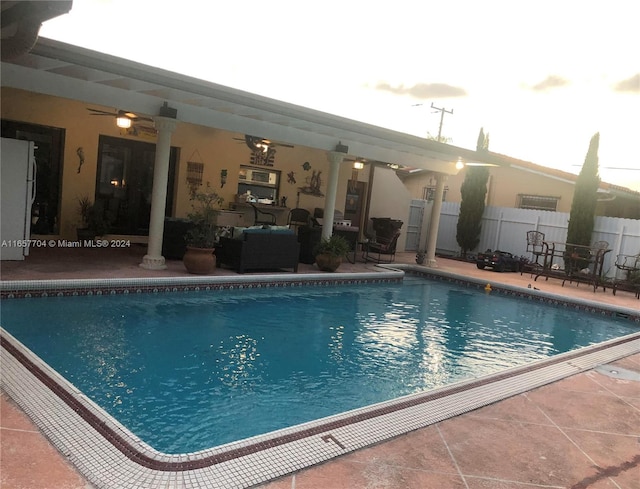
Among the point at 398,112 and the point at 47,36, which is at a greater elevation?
the point at 398,112

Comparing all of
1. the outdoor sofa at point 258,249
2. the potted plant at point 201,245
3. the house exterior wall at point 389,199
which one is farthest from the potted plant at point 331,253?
the house exterior wall at point 389,199

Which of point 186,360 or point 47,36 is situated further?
point 47,36

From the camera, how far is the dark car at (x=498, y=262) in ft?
49.8

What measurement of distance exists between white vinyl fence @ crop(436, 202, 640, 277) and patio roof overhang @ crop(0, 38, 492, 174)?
255 inches

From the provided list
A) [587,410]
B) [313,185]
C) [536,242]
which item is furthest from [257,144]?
[587,410]

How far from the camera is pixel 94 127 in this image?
35.9ft

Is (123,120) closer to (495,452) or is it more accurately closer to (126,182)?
(126,182)

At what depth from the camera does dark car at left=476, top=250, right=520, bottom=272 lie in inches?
598

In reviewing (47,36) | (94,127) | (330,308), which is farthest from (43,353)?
(94,127)

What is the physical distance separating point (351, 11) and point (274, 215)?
261 inches

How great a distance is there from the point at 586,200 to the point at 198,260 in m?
12.1

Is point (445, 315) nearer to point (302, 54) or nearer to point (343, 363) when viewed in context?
point (343, 363)

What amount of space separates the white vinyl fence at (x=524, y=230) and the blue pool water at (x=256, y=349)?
6218 mm

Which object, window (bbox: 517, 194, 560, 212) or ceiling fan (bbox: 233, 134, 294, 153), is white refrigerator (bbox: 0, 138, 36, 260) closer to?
ceiling fan (bbox: 233, 134, 294, 153)
